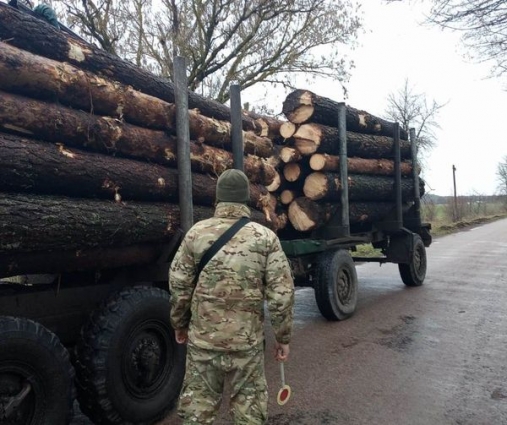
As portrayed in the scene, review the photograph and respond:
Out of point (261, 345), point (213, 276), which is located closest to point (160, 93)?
point (213, 276)

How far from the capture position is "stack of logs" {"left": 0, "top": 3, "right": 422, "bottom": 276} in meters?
2.95

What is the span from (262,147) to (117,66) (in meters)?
2.25

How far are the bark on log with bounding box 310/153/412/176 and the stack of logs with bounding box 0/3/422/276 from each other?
1.50 meters

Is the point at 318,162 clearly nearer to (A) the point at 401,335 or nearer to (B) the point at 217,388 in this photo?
(A) the point at 401,335

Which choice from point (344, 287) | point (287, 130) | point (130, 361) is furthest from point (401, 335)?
point (130, 361)

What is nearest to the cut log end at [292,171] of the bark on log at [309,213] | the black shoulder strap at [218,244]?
the bark on log at [309,213]

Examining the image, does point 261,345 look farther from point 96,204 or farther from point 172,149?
point 172,149

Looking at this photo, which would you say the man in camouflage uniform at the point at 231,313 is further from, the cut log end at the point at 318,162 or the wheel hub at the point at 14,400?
the cut log end at the point at 318,162

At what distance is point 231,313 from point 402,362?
2.81 m

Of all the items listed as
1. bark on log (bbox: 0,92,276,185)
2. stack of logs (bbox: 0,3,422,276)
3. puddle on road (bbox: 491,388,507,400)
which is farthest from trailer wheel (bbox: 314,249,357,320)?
puddle on road (bbox: 491,388,507,400)

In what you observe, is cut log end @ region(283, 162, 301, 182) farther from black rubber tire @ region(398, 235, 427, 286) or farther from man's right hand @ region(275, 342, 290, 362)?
man's right hand @ region(275, 342, 290, 362)

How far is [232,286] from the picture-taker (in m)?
2.72

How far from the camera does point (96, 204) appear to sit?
3396 mm

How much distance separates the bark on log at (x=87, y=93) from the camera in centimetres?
303
